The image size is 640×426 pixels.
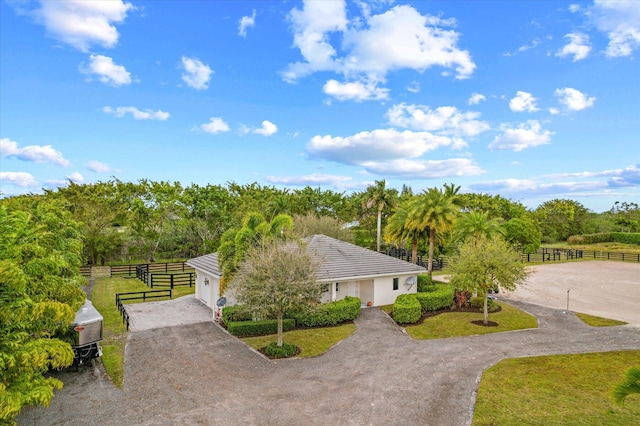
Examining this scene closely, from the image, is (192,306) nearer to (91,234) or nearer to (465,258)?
(465,258)

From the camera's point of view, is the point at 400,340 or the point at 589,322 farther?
the point at 589,322

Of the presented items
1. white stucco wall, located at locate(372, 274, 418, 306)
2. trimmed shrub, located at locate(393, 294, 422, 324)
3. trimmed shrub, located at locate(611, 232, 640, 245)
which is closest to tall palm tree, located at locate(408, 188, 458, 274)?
white stucco wall, located at locate(372, 274, 418, 306)

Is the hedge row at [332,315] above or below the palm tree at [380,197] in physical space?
below

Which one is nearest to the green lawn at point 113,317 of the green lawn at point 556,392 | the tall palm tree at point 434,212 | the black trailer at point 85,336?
the black trailer at point 85,336

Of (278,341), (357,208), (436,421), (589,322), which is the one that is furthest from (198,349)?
(357,208)

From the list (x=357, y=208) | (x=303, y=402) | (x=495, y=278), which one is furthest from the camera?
(x=357, y=208)

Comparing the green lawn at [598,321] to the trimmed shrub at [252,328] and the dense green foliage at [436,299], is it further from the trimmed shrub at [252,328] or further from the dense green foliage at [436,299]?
the trimmed shrub at [252,328]
